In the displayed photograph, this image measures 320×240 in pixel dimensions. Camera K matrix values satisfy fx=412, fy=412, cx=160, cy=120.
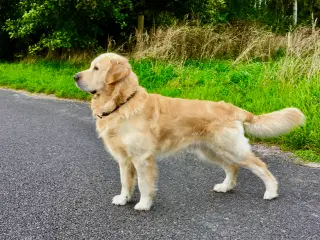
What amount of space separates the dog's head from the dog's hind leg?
1.17 meters

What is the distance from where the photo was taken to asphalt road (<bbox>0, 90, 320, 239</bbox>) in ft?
11.2

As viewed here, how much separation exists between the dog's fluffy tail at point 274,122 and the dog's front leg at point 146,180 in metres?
1.10

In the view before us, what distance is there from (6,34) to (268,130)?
575 inches

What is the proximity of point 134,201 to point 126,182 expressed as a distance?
0.76 feet

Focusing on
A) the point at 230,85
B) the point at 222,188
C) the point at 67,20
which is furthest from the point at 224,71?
the point at 67,20

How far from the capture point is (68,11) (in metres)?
13.4

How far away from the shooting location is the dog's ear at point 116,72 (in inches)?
153

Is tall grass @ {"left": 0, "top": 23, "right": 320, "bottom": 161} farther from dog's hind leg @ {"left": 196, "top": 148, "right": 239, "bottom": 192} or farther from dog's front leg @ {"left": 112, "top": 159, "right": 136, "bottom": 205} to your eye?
dog's front leg @ {"left": 112, "top": 159, "right": 136, "bottom": 205}

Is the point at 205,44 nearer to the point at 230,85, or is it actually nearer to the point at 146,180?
the point at 230,85

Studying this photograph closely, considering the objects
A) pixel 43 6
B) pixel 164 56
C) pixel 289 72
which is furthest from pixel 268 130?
pixel 43 6

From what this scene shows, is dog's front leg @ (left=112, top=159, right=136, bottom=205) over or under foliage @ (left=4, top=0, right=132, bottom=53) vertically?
under

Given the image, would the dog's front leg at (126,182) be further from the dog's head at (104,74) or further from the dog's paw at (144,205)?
the dog's head at (104,74)

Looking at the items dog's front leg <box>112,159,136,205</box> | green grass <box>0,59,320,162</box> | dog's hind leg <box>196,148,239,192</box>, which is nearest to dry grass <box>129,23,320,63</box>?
green grass <box>0,59,320,162</box>

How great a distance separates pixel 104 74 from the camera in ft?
12.9
